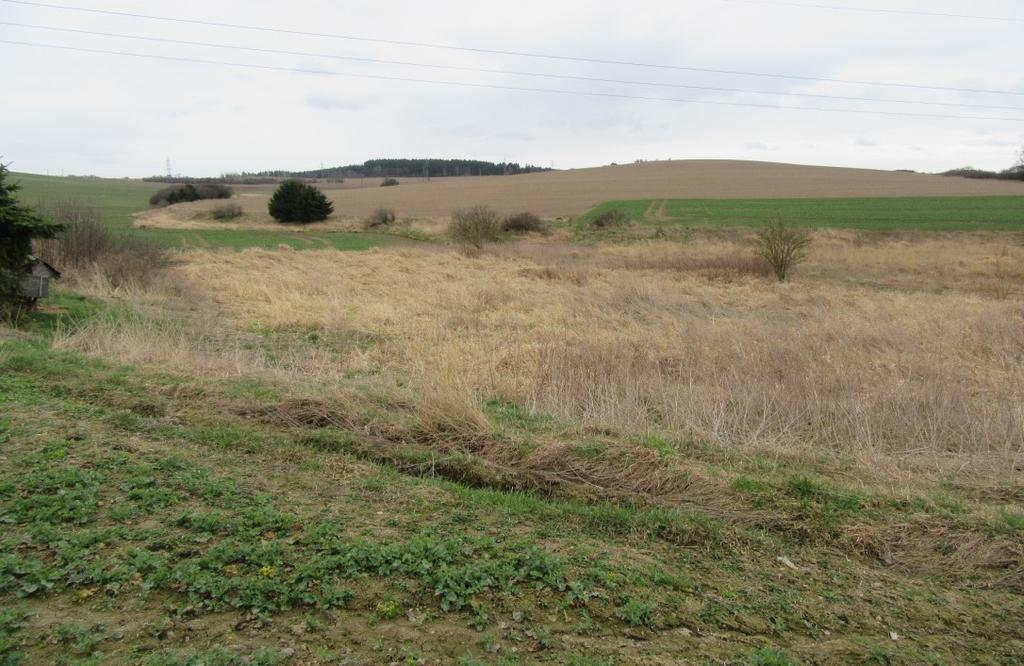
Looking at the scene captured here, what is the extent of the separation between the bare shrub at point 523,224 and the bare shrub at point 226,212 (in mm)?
30219

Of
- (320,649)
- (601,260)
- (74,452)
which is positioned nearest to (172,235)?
(601,260)

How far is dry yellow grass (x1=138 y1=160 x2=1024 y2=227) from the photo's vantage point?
212ft

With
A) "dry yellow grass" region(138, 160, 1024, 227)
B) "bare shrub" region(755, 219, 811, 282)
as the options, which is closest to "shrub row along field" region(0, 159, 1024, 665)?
"bare shrub" region(755, 219, 811, 282)

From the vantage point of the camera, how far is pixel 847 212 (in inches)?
2083

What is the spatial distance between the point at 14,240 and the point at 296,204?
169 feet

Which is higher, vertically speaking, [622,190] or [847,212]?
[622,190]

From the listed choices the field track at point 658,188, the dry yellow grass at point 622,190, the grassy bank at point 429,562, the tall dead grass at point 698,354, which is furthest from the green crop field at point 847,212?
the grassy bank at point 429,562

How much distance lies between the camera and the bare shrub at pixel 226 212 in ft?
209

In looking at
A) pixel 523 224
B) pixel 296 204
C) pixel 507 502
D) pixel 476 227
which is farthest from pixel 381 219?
pixel 507 502

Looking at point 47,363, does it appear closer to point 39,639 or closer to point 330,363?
point 330,363

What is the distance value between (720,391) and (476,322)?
803 cm

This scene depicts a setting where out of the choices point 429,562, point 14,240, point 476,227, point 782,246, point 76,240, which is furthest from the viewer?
point 476,227

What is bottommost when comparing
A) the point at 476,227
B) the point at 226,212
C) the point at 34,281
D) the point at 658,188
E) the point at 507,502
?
the point at 507,502

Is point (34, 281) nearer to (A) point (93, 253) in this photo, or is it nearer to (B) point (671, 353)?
(A) point (93, 253)
